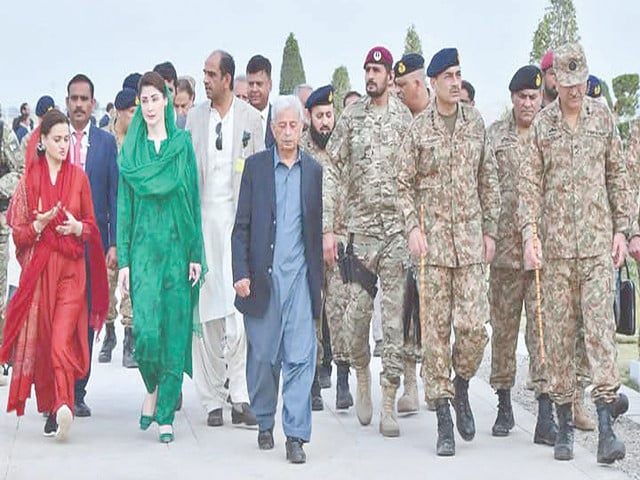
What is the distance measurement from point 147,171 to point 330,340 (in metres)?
2.69

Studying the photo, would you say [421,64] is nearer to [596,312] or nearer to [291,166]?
[291,166]

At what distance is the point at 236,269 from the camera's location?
26.7 ft

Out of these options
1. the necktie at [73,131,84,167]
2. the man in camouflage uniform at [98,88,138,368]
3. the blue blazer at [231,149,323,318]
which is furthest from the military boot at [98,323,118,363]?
the blue blazer at [231,149,323,318]

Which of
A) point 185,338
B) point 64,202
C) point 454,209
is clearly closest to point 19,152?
point 64,202

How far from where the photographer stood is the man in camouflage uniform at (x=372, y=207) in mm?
8820

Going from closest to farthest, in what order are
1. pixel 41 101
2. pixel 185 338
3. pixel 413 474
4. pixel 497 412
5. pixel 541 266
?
pixel 413 474, pixel 541 266, pixel 185 338, pixel 497 412, pixel 41 101

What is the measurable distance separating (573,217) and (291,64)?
27077 mm

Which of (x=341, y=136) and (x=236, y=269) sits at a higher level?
(x=341, y=136)

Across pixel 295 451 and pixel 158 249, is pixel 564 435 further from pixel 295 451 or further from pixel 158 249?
pixel 158 249

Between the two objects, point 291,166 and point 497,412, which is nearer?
point 291,166

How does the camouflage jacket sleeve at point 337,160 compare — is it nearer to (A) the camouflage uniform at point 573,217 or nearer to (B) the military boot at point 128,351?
(A) the camouflage uniform at point 573,217

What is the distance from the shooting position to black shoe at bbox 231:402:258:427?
29.5ft

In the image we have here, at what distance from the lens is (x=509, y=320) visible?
9039mm

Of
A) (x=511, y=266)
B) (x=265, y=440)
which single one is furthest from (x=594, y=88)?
(x=265, y=440)
